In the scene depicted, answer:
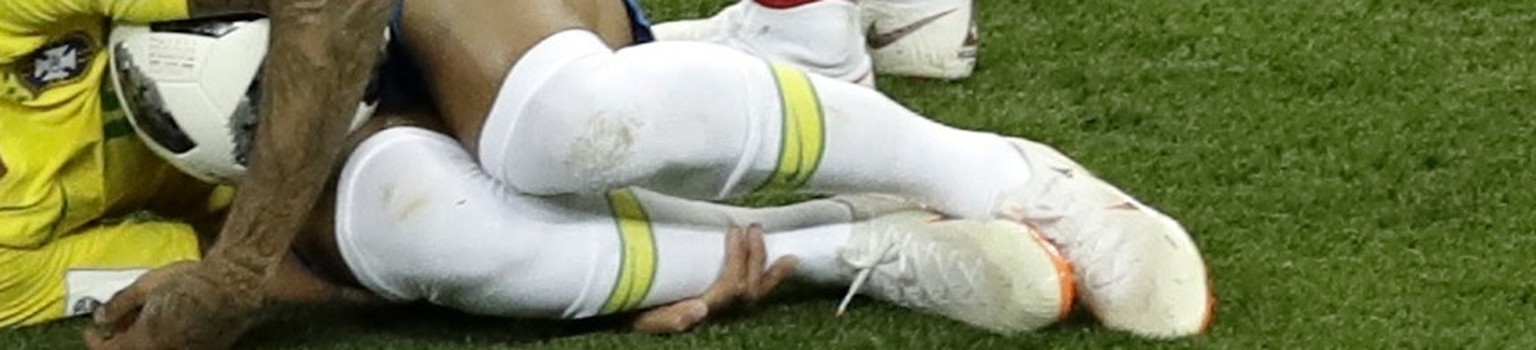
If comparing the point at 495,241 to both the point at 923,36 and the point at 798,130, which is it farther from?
the point at 923,36

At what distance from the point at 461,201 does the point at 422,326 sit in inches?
4.2

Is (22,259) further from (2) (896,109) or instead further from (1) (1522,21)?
(1) (1522,21)

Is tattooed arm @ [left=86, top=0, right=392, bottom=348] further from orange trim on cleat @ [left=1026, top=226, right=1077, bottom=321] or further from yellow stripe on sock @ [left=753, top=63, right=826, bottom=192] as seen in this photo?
orange trim on cleat @ [left=1026, top=226, right=1077, bottom=321]

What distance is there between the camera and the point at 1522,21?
5.58 feet

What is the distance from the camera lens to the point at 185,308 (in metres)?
1.15

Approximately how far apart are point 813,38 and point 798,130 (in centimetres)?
40

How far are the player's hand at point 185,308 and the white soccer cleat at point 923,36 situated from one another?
57 cm

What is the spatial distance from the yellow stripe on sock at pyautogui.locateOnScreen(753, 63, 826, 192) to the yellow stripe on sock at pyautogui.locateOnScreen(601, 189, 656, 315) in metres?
0.06

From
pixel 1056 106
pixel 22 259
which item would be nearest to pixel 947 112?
pixel 1056 106

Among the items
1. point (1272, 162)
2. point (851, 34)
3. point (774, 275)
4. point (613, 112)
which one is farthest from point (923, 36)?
point (613, 112)

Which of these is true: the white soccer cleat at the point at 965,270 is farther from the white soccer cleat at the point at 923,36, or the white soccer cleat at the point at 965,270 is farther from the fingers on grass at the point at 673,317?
the white soccer cleat at the point at 923,36

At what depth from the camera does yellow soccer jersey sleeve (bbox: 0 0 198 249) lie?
3.83 feet

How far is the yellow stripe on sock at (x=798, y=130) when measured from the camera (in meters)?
1.15

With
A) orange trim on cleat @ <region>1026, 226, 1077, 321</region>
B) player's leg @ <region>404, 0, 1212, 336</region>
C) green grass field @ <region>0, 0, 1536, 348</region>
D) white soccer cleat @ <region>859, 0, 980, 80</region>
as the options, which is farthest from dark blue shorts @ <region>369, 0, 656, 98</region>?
white soccer cleat @ <region>859, 0, 980, 80</region>
